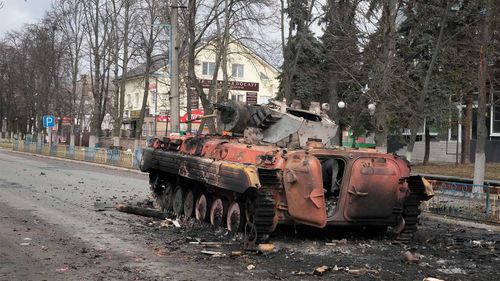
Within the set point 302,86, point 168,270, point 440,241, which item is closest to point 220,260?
point 168,270

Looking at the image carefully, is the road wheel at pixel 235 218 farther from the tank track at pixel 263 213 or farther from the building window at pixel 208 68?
the building window at pixel 208 68

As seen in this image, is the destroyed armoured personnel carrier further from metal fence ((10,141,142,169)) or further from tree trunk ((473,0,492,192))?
metal fence ((10,141,142,169))

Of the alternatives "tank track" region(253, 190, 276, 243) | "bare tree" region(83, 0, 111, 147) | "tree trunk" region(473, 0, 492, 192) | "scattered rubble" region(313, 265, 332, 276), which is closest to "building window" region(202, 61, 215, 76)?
"bare tree" region(83, 0, 111, 147)

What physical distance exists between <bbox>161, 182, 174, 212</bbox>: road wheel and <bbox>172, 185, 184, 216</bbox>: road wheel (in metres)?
0.26

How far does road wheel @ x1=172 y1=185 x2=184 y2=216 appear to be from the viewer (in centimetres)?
1227

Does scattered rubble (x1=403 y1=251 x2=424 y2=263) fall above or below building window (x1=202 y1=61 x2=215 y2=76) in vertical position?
below

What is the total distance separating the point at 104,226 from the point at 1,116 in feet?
242

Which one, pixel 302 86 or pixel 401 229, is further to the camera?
pixel 302 86

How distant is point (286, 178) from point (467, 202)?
6741mm

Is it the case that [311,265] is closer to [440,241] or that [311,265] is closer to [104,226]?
[440,241]

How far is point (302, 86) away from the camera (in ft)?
113

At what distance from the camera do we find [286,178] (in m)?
8.70

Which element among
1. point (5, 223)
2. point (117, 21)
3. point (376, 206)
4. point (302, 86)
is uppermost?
point (117, 21)

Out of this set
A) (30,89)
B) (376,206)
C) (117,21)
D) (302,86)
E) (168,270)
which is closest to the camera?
(168,270)
